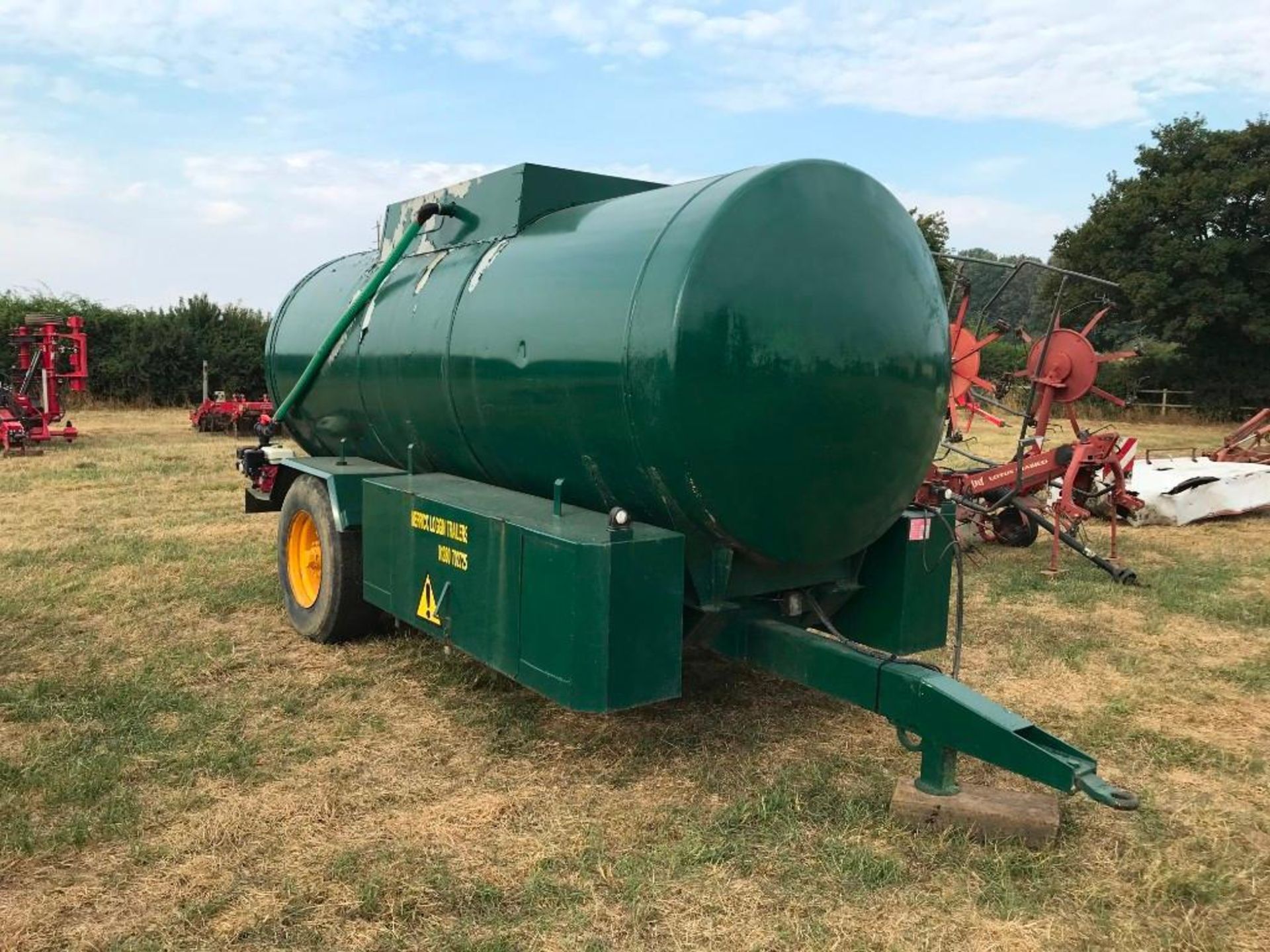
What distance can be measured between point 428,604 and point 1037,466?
5619 mm

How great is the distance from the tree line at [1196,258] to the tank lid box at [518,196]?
913 inches

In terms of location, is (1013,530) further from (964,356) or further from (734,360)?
(734,360)

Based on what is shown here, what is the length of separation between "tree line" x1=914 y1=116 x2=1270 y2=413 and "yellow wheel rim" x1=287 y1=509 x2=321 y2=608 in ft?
76.4

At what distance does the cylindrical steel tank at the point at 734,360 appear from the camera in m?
3.30

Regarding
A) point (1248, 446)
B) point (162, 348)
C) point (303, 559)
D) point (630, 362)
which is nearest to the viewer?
point (630, 362)

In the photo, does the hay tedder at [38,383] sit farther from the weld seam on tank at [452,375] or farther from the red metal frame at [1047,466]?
the red metal frame at [1047,466]

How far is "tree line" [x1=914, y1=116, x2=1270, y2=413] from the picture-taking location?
26.6m

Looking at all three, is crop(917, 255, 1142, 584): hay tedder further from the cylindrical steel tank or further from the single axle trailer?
the cylindrical steel tank

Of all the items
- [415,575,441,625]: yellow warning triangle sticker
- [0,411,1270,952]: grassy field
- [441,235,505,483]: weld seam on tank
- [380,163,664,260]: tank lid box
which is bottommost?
[0,411,1270,952]: grassy field

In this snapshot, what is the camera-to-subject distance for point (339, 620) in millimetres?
5324

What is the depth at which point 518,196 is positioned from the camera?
14.9 feet

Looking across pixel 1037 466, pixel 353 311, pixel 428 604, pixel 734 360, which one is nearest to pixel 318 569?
pixel 353 311

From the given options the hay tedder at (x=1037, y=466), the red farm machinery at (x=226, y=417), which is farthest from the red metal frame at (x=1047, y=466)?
the red farm machinery at (x=226, y=417)

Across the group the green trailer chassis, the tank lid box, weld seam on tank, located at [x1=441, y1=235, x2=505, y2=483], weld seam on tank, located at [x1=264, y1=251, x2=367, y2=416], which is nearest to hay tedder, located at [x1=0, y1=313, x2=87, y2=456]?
weld seam on tank, located at [x1=264, y1=251, x2=367, y2=416]
